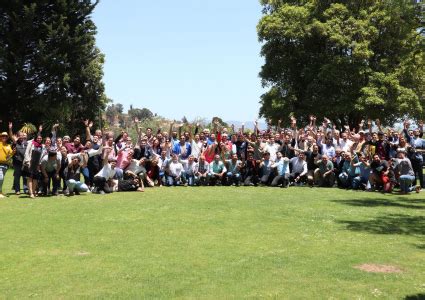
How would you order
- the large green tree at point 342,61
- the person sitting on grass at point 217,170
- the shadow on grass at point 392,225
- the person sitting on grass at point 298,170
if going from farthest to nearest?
1. the large green tree at point 342,61
2. the person sitting on grass at point 217,170
3. the person sitting on grass at point 298,170
4. the shadow on grass at point 392,225

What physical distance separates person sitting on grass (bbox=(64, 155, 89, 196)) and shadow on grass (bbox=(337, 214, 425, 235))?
8.58 metres

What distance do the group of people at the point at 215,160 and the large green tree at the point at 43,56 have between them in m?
15.1

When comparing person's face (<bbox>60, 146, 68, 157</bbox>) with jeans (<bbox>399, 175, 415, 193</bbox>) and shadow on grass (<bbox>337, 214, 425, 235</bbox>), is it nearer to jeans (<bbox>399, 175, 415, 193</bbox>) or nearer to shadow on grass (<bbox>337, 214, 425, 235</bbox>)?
shadow on grass (<bbox>337, 214, 425, 235</bbox>)

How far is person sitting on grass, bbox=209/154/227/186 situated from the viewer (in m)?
18.7

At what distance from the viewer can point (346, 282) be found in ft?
21.6

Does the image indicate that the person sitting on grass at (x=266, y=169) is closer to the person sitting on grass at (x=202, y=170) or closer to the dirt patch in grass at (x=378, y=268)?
the person sitting on grass at (x=202, y=170)

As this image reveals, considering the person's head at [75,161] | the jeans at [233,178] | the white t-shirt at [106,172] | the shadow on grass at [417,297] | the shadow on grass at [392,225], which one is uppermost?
the person's head at [75,161]

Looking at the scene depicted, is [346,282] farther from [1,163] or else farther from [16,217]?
[1,163]

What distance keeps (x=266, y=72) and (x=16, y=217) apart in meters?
30.0

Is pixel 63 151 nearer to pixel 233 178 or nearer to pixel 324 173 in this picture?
pixel 233 178

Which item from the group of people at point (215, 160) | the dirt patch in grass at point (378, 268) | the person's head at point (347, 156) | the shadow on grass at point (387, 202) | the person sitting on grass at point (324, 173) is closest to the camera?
the dirt patch in grass at point (378, 268)

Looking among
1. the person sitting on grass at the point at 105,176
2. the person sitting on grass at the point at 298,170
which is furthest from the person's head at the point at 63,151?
the person sitting on grass at the point at 298,170

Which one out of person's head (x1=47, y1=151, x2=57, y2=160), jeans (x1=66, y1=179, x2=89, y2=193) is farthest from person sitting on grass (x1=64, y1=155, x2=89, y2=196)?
person's head (x1=47, y1=151, x2=57, y2=160)

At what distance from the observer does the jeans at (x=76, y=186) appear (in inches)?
604
